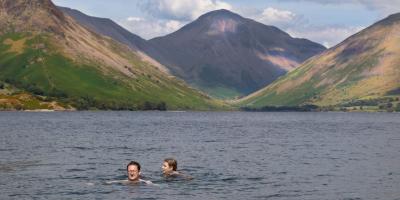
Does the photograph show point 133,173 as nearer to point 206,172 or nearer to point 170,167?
point 170,167

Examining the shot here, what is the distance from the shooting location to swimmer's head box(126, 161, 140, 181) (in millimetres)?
56794

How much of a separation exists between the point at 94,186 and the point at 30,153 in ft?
136

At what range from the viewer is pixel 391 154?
108750 mm

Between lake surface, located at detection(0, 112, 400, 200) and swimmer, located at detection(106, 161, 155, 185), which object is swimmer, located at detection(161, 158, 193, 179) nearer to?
lake surface, located at detection(0, 112, 400, 200)

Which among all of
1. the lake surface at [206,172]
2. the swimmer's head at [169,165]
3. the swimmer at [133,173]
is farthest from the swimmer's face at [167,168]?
the swimmer at [133,173]

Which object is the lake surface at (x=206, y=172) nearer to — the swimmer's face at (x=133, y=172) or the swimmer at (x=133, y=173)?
the swimmer at (x=133, y=173)

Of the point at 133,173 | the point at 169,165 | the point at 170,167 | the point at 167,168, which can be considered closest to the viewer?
the point at 133,173

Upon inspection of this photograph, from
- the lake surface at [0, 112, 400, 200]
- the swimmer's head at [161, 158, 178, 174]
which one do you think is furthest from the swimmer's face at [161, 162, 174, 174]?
the lake surface at [0, 112, 400, 200]

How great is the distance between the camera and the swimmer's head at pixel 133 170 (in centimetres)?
5679

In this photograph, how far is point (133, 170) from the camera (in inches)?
2271

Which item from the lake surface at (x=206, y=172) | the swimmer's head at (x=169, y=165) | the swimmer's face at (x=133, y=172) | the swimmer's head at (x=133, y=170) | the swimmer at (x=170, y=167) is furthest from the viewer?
the swimmer at (x=170, y=167)

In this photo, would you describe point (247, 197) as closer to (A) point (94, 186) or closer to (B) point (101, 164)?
(A) point (94, 186)

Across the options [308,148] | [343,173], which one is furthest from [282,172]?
[308,148]

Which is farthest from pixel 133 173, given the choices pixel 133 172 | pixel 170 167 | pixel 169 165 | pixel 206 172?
pixel 206 172
